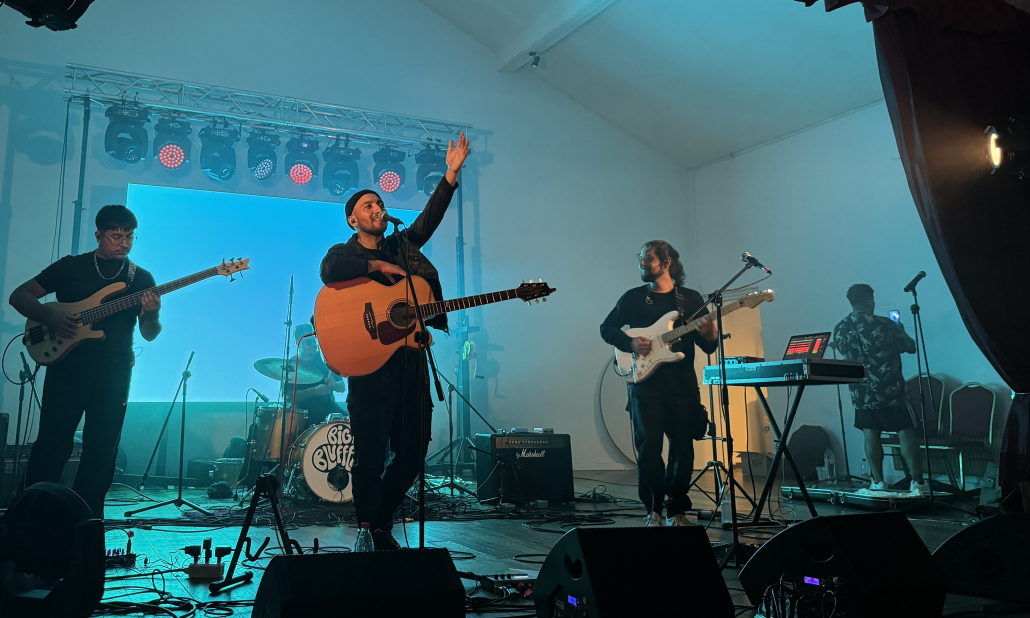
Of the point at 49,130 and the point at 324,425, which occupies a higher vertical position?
the point at 49,130

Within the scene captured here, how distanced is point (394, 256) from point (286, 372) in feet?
10.3

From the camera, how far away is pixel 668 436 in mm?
3992

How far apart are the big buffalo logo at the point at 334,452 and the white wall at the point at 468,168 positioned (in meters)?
2.49

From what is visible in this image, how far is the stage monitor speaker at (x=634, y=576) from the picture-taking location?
182cm

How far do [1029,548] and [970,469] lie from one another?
487cm

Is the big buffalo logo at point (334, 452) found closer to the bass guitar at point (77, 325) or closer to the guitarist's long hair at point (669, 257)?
the bass guitar at point (77, 325)

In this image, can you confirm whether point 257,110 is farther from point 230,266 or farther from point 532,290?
point 532,290

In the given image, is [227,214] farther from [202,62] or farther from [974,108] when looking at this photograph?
[974,108]

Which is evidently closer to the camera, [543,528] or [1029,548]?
[1029,548]

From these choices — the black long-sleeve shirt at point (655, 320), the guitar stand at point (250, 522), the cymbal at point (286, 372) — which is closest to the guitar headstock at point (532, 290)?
the black long-sleeve shirt at point (655, 320)

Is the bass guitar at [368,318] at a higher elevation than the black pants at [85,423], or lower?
higher

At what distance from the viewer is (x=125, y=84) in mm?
7230

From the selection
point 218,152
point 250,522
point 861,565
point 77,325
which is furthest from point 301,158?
point 861,565

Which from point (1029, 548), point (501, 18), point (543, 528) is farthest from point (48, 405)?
point (501, 18)
